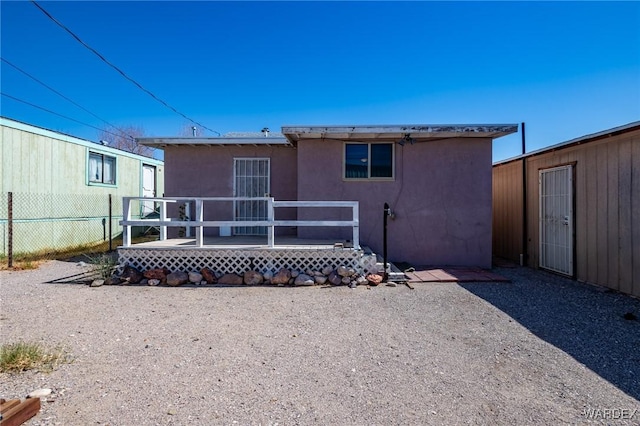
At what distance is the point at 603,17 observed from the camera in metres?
6.95

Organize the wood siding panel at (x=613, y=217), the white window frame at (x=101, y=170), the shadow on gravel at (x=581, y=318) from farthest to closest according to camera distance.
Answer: the white window frame at (x=101, y=170)
the wood siding panel at (x=613, y=217)
the shadow on gravel at (x=581, y=318)

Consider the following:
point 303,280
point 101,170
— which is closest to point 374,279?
point 303,280

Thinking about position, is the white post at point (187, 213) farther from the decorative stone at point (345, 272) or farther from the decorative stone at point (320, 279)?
the decorative stone at point (345, 272)

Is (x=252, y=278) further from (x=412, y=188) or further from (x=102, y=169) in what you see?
(x=102, y=169)

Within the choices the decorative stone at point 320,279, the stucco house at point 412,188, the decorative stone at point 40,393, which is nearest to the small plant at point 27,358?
the decorative stone at point 40,393

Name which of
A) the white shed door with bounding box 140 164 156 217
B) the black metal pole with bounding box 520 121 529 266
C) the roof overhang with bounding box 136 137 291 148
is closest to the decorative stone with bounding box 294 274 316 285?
the roof overhang with bounding box 136 137 291 148

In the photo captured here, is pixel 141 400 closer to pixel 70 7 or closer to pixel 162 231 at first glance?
pixel 162 231

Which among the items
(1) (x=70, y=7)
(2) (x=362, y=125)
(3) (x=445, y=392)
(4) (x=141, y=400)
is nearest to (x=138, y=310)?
(4) (x=141, y=400)

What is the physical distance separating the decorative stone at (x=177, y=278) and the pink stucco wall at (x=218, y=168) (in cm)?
307

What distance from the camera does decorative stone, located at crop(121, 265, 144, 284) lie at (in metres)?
6.05

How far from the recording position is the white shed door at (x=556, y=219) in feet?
21.5

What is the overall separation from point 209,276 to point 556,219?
7.10 metres

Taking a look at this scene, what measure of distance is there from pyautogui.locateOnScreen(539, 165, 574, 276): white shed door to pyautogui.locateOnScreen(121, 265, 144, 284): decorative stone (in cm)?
826

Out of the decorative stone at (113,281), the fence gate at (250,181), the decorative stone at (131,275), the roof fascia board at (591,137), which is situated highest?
the roof fascia board at (591,137)
